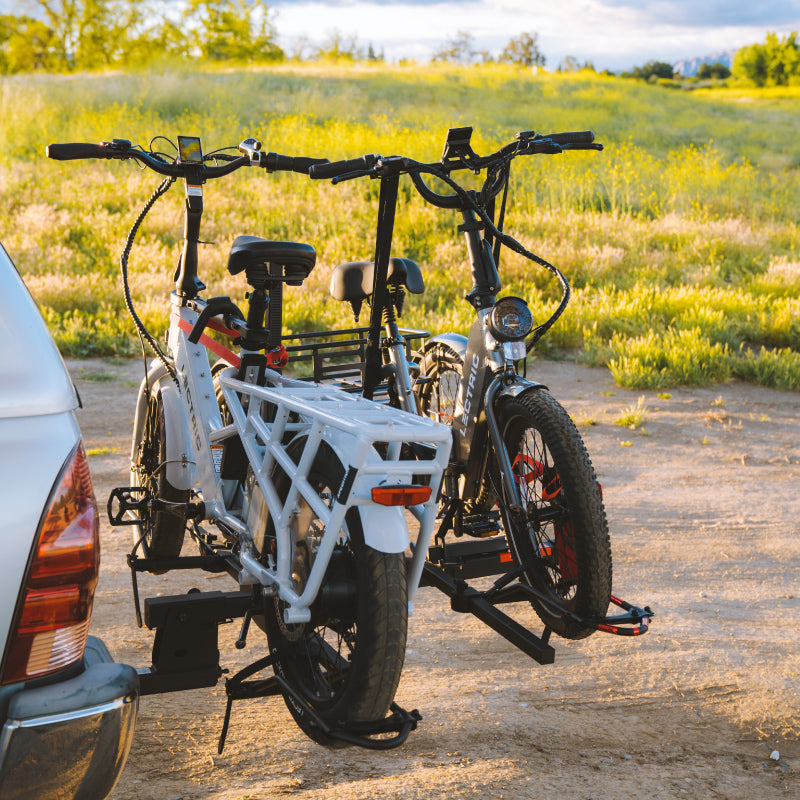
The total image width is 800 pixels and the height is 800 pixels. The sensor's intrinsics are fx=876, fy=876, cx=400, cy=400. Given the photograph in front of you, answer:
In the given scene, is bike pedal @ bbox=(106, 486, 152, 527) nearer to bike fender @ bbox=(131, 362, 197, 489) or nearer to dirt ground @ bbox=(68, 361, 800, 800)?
bike fender @ bbox=(131, 362, 197, 489)

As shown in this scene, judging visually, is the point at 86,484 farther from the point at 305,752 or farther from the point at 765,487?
the point at 765,487

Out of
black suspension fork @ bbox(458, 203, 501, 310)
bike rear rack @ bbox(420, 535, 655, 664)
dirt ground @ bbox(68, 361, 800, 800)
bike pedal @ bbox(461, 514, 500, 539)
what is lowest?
dirt ground @ bbox(68, 361, 800, 800)

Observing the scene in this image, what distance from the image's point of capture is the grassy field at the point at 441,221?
10.3 metres

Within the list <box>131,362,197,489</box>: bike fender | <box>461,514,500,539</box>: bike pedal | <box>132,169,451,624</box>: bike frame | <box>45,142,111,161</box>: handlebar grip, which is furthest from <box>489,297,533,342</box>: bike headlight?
<box>45,142,111,161</box>: handlebar grip

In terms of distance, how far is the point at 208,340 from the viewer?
Result: 4.07m

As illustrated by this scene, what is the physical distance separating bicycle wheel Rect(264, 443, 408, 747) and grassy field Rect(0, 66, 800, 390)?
5024 mm

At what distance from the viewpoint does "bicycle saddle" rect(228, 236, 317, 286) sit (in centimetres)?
357

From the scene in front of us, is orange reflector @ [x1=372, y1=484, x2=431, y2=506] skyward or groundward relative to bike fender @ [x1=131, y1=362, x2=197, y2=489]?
skyward

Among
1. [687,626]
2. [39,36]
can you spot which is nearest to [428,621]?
[687,626]

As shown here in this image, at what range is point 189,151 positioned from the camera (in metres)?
3.90

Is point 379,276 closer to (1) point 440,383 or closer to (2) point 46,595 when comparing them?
(1) point 440,383

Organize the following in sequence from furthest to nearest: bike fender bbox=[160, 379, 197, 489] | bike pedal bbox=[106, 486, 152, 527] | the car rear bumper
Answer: bike fender bbox=[160, 379, 197, 489] < bike pedal bbox=[106, 486, 152, 527] < the car rear bumper

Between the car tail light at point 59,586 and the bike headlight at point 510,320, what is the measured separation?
2073 mm

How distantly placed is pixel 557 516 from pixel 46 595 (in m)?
2.06
